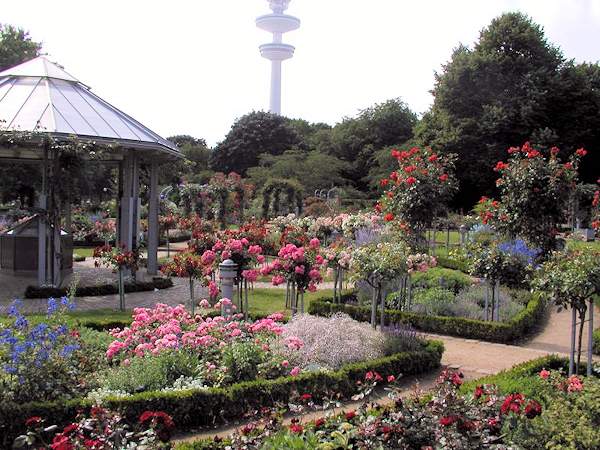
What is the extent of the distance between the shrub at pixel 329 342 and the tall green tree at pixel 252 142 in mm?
43014

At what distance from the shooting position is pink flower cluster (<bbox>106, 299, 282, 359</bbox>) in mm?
6551

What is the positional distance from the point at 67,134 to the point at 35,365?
808 centimetres

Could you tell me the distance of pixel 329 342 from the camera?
24.5 ft

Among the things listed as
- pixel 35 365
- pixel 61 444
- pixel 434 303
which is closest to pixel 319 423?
pixel 61 444

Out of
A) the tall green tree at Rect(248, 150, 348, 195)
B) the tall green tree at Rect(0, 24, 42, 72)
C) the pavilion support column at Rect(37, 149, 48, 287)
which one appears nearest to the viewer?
the pavilion support column at Rect(37, 149, 48, 287)

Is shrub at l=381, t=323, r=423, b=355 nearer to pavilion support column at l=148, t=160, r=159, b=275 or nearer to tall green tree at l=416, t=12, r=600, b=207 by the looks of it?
pavilion support column at l=148, t=160, r=159, b=275

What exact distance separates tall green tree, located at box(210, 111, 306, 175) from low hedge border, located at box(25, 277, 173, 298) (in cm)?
3689

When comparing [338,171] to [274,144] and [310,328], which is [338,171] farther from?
[310,328]

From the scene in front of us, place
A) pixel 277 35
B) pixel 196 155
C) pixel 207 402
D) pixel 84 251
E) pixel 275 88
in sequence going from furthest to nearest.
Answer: pixel 277 35 → pixel 275 88 → pixel 196 155 → pixel 84 251 → pixel 207 402

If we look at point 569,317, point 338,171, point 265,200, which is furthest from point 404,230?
point 338,171

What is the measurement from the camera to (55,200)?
504 inches

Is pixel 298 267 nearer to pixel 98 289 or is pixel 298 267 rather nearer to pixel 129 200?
pixel 98 289

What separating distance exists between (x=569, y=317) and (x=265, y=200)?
64.0 ft

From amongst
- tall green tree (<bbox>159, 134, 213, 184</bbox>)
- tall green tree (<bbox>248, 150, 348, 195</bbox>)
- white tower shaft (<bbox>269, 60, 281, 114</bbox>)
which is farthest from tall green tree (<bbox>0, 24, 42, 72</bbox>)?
white tower shaft (<bbox>269, 60, 281, 114</bbox>)
